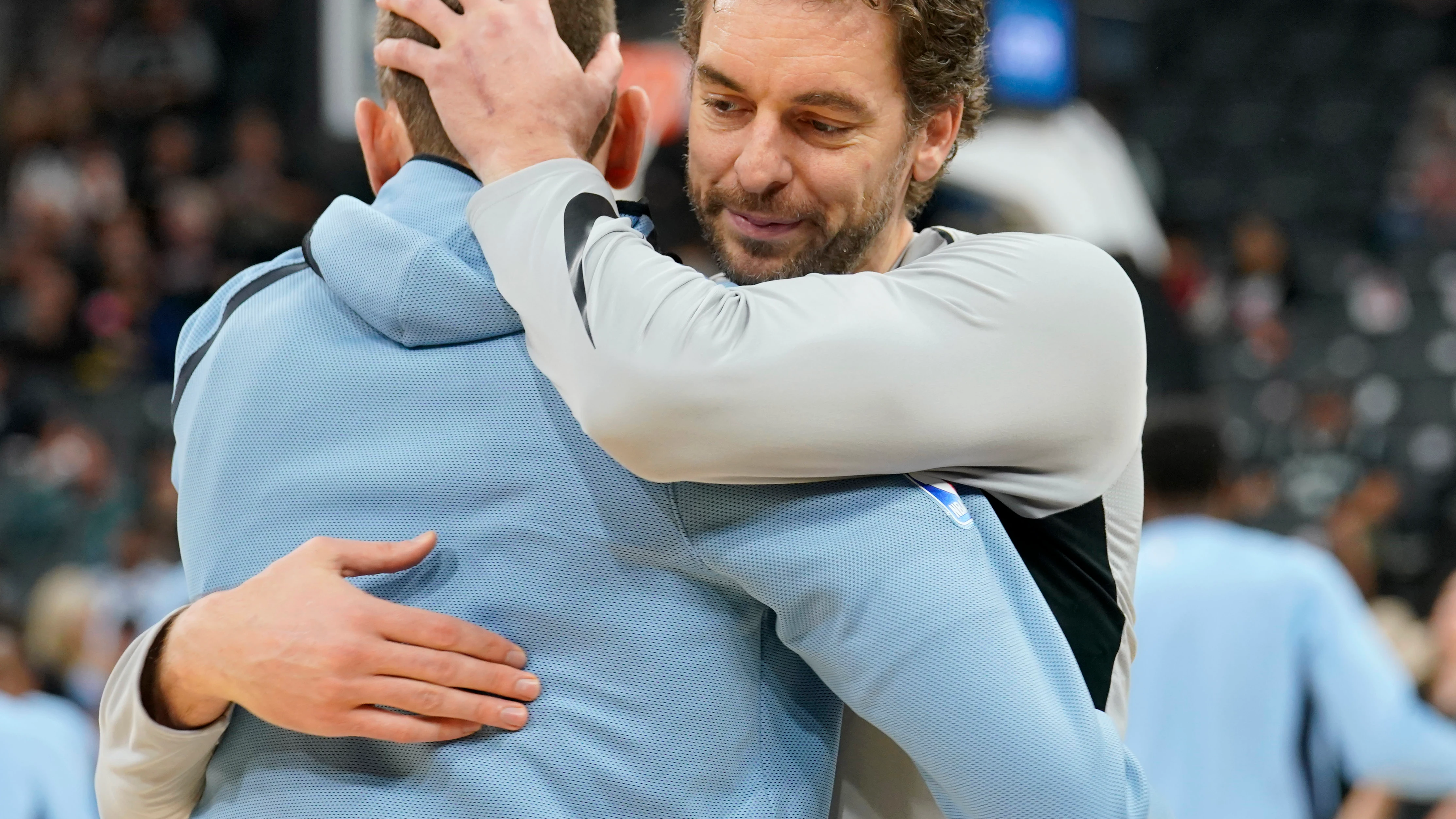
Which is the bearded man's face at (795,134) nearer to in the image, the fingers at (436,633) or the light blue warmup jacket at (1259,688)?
the fingers at (436,633)

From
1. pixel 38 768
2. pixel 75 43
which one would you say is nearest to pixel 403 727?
pixel 38 768

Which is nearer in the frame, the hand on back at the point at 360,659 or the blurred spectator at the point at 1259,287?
the hand on back at the point at 360,659

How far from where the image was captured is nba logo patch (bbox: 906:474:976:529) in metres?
1.66

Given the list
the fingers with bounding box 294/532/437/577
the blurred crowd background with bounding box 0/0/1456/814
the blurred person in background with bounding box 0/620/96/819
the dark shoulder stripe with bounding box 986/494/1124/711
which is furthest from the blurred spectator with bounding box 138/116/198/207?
the dark shoulder stripe with bounding box 986/494/1124/711

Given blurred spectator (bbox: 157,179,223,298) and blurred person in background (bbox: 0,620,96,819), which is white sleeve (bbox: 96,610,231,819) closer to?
blurred person in background (bbox: 0,620,96,819)

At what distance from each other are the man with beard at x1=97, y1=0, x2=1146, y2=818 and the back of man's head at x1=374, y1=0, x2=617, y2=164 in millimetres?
83

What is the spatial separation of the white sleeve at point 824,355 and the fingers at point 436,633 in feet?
0.83

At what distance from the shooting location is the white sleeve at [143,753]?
1788 millimetres

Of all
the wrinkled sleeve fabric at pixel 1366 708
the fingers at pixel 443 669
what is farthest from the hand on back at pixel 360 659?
the wrinkled sleeve fabric at pixel 1366 708

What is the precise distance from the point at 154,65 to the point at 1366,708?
1371 centimetres

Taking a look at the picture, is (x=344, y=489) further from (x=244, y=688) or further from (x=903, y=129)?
(x=903, y=129)

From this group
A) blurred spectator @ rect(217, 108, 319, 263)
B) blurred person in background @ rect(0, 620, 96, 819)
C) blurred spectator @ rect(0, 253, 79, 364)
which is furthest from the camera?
blurred spectator @ rect(217, 108, 319, 263)

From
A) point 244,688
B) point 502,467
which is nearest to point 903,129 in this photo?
point 502,467

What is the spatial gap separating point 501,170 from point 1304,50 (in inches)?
676
